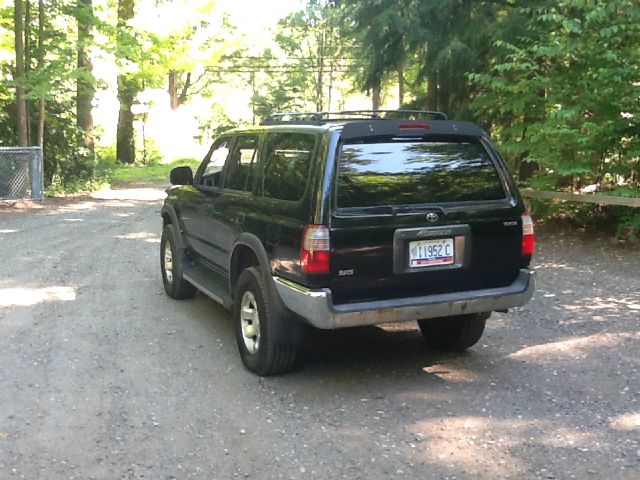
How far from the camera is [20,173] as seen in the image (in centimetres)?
1688

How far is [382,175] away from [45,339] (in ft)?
11.3

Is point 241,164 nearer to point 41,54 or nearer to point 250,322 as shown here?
point 250,322

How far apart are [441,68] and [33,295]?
7.58 m

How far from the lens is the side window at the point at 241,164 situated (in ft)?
19.5

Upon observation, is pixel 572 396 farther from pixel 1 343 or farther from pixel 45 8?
pixel 45 8

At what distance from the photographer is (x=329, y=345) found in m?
6.17

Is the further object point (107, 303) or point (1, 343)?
point (107, 303)

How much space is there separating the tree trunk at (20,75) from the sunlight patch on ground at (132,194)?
2.90 metres

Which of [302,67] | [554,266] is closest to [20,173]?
[554,266]

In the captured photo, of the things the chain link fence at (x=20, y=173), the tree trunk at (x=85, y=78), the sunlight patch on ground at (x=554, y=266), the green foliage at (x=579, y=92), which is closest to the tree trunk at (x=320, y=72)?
the tree trunk at (x=85, y=78)

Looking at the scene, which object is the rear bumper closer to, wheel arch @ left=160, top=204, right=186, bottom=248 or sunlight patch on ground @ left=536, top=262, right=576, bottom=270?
wheel arch @ left=160, top=204, right=186, bottom=248

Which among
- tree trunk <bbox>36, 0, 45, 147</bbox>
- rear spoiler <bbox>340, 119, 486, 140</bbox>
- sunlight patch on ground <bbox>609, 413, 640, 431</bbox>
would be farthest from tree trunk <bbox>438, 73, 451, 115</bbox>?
tree trunk <bbox>36, 0, 45, 147</bbox>

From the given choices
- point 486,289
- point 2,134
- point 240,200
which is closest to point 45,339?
point 240,200

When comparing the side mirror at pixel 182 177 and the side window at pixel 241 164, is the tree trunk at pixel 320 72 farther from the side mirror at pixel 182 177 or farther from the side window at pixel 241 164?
the side window at pixel 241 164
